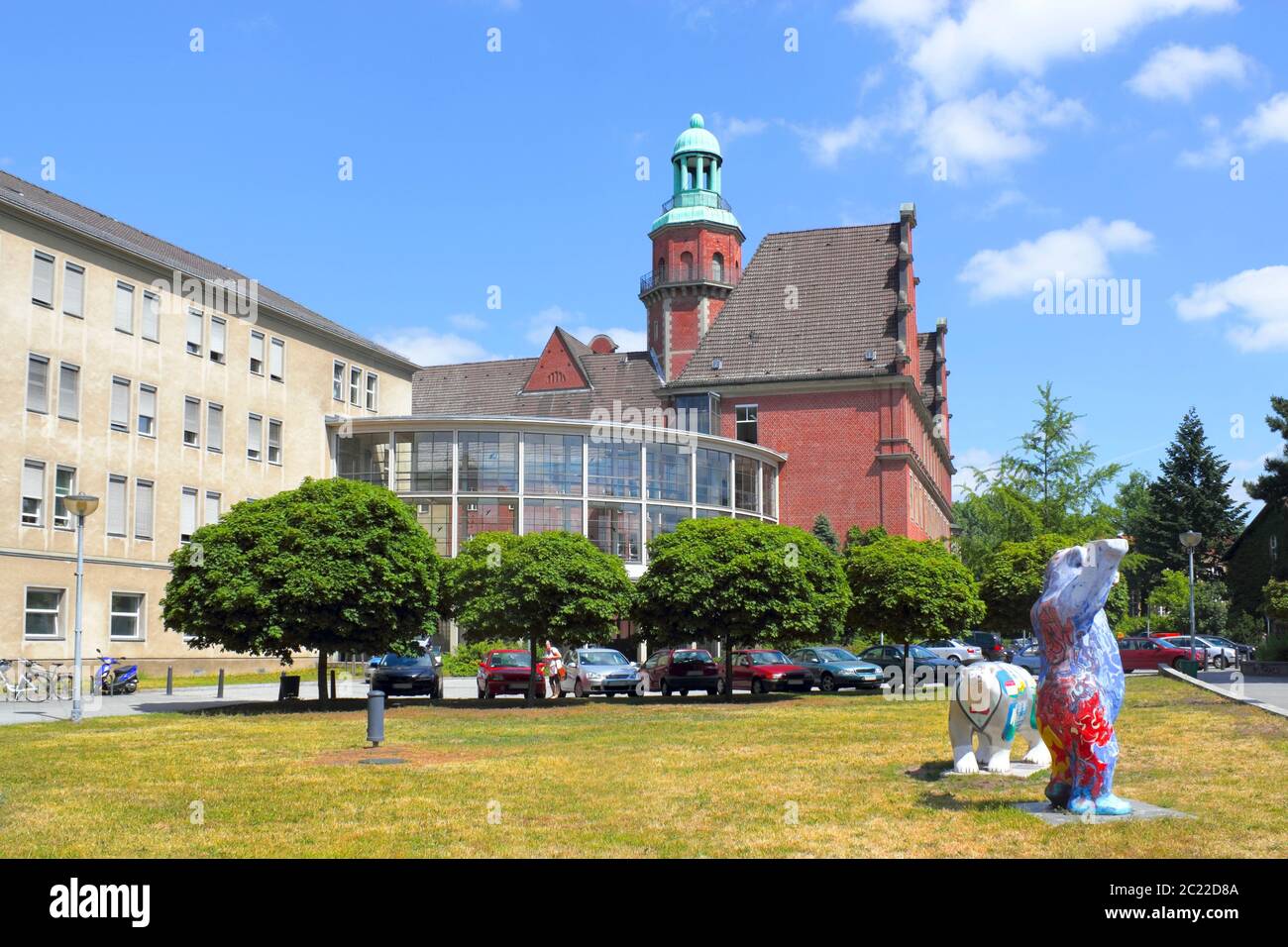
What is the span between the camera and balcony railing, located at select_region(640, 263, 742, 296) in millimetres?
79750

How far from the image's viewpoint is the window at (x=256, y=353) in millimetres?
51312

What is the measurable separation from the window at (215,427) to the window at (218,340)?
1.88 meters

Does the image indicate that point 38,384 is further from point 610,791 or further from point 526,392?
point 526,392

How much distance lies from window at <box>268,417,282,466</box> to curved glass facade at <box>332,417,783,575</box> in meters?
4.26

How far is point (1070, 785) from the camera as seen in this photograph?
36.3 ft

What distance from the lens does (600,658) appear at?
35.8 meters

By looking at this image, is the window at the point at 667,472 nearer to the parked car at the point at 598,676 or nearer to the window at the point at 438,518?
the window at the point at 438,518

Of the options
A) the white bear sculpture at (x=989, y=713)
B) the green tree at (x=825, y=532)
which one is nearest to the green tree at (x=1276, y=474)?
the green tree at (x=825, y=532)

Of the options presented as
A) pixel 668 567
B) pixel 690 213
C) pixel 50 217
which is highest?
pixel 690 213

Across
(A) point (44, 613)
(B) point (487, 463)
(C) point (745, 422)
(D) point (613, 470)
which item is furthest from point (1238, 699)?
(C) point (745, 422)

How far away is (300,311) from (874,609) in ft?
106
